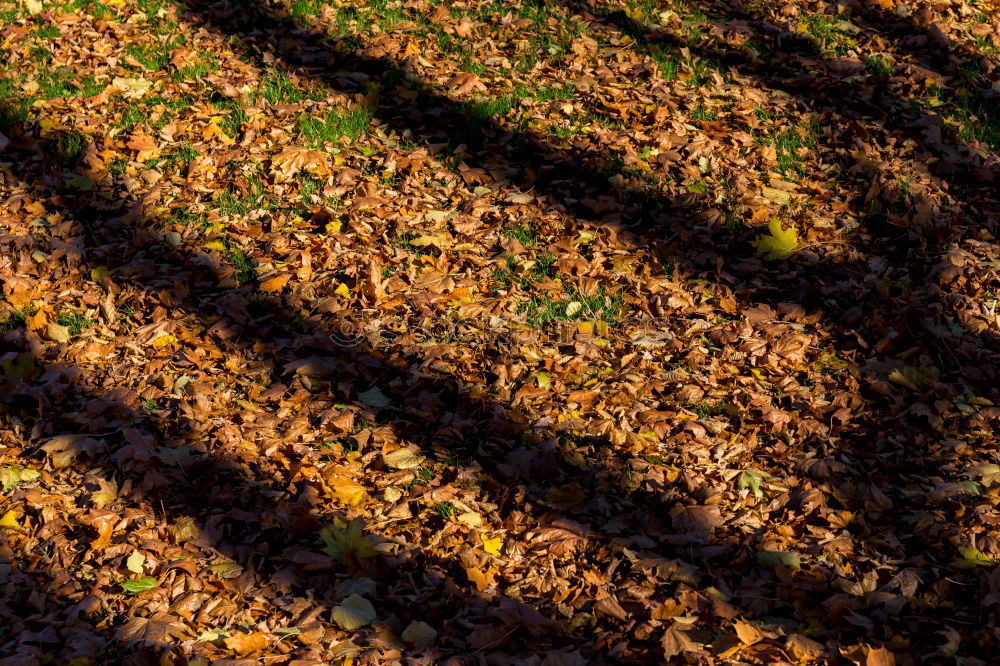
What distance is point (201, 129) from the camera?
22.3 feet

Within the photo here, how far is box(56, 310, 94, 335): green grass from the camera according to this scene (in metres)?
5.34

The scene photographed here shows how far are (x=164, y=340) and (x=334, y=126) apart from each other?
2.35 metres

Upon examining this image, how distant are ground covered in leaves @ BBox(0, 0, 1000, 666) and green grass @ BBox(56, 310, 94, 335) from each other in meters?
0.04

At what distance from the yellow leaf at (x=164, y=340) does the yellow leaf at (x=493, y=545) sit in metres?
2.34

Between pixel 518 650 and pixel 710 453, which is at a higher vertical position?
pixel 710 453

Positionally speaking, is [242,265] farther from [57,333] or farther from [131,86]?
[131,86]

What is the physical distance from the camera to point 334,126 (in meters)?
6.85

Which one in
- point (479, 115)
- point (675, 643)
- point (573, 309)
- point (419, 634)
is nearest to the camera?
point (675, 643)

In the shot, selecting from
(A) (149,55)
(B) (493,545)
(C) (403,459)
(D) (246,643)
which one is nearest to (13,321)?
(C) (403,459)

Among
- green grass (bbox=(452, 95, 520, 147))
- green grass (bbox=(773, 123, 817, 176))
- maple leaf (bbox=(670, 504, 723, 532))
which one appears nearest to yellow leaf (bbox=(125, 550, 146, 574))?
maple leaf (bbox=(670, 504, 723, 532))

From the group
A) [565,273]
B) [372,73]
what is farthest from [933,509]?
[372,73]

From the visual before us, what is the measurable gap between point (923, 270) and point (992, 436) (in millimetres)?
1384

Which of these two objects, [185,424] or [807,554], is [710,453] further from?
[185,424]

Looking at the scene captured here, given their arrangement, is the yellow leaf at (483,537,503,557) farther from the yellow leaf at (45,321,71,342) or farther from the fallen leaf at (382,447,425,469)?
the yellow leaf at (45,321,71,342)
